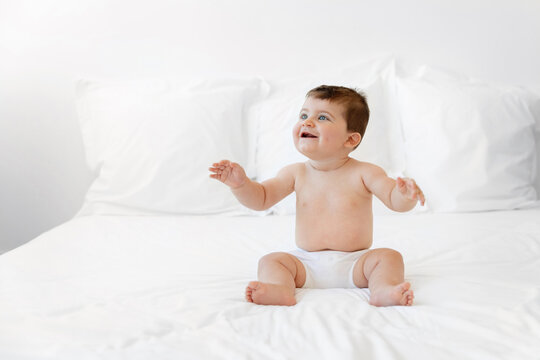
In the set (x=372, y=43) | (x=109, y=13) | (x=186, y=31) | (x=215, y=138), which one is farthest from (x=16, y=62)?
(x=372, y=43)

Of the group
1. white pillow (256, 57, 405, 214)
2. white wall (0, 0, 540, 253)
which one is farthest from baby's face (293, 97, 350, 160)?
white wall (0, 0, 540, 253)

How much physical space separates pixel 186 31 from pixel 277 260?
4.72 feet

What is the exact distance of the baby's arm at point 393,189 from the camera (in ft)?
3.37

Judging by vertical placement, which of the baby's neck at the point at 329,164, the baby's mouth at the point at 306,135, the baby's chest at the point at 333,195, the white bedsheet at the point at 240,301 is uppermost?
the baby's mouth at the point at 306,135

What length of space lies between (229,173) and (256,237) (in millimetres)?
406

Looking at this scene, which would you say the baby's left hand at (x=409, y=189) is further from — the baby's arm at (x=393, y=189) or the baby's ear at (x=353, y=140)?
the baby's ear at (x=353, y=140)

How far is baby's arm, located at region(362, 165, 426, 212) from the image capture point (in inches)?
40.4

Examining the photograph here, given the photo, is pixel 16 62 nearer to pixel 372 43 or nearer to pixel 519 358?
pixel 372 43

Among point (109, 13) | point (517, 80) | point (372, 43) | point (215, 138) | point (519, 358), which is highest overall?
point (109, 13)

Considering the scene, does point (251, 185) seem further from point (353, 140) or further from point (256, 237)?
point (256, 237)

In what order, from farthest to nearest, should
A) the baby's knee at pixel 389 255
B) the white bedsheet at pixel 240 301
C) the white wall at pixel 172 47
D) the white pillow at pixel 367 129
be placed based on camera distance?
the white wall at pixel 172 47 < the white pillow at pixel 367 129 < the baby's knee at pixel 389 255 < the white bedsheet at pixel 240 301

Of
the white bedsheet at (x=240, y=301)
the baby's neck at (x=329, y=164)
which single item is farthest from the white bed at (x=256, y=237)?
the baby's neck at (x=329, y=164)

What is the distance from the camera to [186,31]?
230 centimetres

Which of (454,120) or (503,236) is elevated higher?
(454,120)
